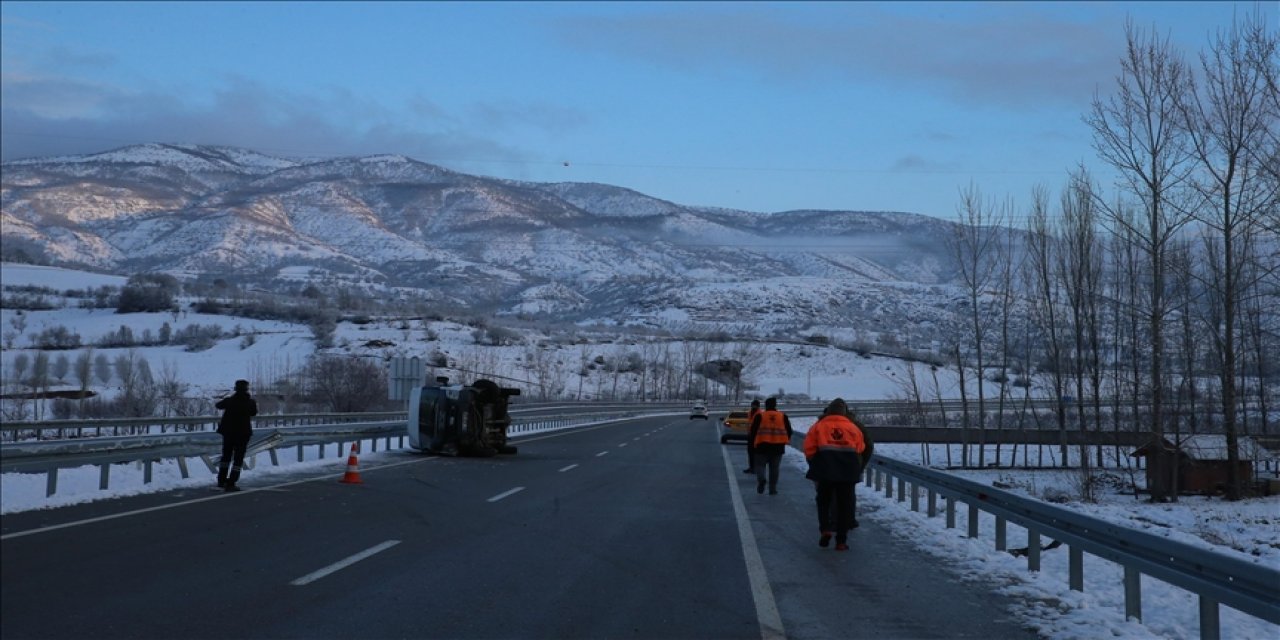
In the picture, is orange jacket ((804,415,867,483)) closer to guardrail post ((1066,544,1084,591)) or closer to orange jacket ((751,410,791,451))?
guardrail post ((1066,544,1084,591))

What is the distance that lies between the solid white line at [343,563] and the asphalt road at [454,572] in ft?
0.07

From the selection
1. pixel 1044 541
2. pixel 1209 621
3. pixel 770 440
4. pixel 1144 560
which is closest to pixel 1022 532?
pixel 1044 541

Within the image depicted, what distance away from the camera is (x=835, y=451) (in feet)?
41.7

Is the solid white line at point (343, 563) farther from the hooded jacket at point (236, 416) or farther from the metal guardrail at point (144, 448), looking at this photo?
the hooded jacket at point (236, 416)

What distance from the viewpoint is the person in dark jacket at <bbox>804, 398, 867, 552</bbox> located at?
41.3ft

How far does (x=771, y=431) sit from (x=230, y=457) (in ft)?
31.2

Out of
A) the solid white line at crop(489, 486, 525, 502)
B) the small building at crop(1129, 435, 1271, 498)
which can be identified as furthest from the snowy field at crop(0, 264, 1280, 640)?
the solid white line at crop(489, 486, 525, 502)

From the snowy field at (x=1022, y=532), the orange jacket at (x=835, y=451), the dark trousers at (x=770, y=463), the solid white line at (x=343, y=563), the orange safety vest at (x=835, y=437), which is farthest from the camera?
the dark trousers at (x=770, y=463)

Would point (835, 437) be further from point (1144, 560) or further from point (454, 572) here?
point (454, 572)

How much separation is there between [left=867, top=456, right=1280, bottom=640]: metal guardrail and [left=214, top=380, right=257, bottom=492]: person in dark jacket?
11.2 meters

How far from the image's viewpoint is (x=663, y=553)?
38.7ft

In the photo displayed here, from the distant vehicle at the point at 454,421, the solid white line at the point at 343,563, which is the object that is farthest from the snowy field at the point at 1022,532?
the solid white line at the point at 343,563

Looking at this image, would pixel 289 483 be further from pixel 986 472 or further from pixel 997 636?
pixel 986 472

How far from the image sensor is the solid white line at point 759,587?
7988mm
